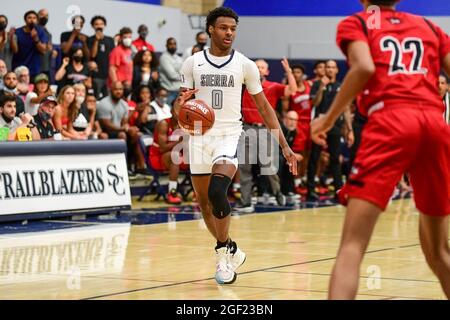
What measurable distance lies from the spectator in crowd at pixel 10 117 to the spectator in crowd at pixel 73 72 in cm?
359

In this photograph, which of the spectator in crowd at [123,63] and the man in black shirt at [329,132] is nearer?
the man in black shirt at [329,132]

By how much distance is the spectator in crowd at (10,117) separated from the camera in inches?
611

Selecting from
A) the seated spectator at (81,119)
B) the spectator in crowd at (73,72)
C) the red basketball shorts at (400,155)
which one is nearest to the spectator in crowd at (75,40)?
the spectator in crowd at (73,72)

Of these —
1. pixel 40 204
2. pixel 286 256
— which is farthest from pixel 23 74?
pixel 286 256

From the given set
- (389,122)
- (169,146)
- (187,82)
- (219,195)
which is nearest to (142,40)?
(169,146)

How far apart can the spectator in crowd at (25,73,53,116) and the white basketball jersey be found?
24.3 feet

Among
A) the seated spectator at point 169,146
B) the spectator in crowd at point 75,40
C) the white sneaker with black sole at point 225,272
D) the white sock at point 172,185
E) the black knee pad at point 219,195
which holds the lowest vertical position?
the white sock at point 172,185

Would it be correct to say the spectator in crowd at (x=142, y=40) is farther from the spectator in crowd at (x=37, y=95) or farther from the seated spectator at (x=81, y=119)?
the spectator in crowd at (x=37, y=95)

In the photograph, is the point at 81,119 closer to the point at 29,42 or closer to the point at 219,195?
the point at 29,42

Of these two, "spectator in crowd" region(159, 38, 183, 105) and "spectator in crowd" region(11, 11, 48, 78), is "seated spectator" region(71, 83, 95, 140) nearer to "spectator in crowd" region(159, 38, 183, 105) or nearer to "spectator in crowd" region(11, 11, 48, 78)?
"spectator in crowd" region(11, 11, 48, 78)

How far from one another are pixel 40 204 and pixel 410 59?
30.2 feet

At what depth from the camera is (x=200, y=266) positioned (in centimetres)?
1073
